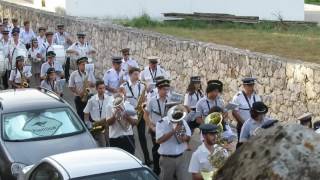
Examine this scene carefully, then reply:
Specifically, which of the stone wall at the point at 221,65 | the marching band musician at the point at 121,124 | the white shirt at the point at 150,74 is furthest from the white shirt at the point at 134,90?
the stone wall at the point at 221,65

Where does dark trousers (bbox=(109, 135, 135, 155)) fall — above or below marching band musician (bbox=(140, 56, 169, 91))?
below

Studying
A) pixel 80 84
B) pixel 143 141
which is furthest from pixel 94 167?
pixel 80 84

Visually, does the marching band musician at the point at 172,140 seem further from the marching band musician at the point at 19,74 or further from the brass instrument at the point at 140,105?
the marching band musician at the point at 19,74

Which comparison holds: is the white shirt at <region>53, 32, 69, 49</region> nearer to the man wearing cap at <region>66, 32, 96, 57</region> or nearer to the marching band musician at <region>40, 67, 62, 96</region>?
the man wearing cap at <region>66, 32, 96, 57</region>

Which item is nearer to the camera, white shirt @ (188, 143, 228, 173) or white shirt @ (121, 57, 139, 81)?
white shirt @ (188, 143, 228, 173)

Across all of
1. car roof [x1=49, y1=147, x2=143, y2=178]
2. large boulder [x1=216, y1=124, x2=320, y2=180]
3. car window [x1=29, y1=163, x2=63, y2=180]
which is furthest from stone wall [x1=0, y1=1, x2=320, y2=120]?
large boulder [x1=216, y1=124, x2=320, y2=180]

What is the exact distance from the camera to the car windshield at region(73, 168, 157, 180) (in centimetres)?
662

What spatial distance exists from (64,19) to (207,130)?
14.6 m

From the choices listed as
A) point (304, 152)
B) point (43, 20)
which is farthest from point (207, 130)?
point (43, 20)

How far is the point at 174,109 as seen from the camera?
9.07 metres

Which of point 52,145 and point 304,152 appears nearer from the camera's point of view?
point 304,152

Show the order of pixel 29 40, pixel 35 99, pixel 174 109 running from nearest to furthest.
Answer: pixel 174 109, pixel 35 99, pixel 29 40

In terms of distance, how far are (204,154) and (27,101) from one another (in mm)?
3623

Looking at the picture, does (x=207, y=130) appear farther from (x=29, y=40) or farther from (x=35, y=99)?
(x=29, y=40)
